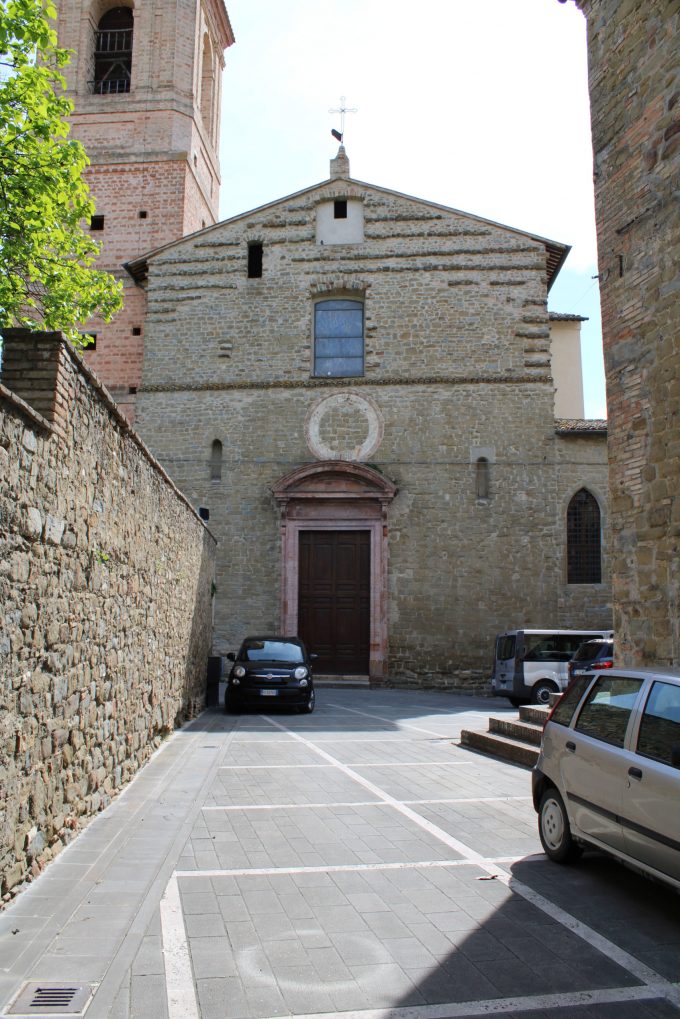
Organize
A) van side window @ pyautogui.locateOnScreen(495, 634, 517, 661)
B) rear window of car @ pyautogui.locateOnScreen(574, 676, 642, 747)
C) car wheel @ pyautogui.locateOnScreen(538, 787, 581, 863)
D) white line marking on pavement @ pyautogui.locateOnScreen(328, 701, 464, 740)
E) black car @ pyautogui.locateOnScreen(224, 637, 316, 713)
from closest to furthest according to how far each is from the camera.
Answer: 1. rear window of car @ pyautogui.locateOnScreen(574, 676, 642, 747)
2. car wheel @ pyautogui.locateOnScreen(538, 787, 581, 863)
3. white line marking on pavement @ pyautogui.locateOnScreen(328, 701, 464, 740)
4. black car @ pyautogui.locateOnScreen(224, 637, 316, 713)
5. van side window @ pyautogui.locateOnScreen(495, 634, 517, 661)

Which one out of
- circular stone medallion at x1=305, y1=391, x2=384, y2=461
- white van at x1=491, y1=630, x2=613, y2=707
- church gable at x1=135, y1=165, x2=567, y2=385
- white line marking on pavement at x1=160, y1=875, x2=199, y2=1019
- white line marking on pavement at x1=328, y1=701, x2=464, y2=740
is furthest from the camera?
church gable at x1=135, y1=165, x2=567, y2=385

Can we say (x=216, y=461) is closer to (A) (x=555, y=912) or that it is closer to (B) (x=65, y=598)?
(B) (x=65, y=598)

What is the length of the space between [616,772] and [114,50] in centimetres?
2969

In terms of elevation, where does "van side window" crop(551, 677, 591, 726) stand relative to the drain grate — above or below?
above

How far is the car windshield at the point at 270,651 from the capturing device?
49.3 ft

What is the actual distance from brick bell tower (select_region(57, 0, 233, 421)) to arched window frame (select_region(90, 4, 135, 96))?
3 centimetres

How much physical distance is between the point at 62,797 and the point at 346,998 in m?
2.67


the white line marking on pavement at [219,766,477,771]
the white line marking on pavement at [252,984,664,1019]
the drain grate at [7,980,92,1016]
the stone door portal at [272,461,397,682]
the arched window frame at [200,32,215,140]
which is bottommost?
the white line marking on pavement at [219,766,477,771]

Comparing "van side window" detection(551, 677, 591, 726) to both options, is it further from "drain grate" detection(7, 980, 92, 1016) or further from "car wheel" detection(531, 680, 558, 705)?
"car wheel" detection(531, 680, 558, 705)

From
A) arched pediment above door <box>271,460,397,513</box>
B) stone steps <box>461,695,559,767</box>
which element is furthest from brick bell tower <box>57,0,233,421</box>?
stone steps <box>461,695,559,767</box>

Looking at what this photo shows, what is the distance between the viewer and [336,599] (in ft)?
69.3

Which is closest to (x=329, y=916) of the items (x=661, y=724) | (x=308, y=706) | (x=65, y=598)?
(x=661, y=724)

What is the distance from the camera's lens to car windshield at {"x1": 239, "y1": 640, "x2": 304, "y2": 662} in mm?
15037

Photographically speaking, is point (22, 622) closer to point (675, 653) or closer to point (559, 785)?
point (559, 785)
